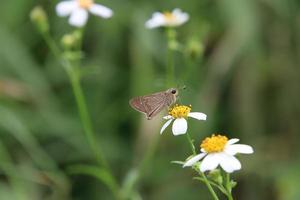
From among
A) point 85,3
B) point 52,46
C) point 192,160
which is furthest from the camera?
point 52,46

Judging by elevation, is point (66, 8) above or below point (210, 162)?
above

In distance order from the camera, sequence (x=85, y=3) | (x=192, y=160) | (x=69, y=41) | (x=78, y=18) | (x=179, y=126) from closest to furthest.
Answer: (x=192, y=160), (x=179, y=126), (x=69, y=41), (x=78, y=18), (x=85, y=3)

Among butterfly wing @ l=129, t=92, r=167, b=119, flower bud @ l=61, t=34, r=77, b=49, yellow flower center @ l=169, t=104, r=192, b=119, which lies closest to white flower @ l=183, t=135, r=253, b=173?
yellow flower center @ l=169, t=104, r=192, b=119

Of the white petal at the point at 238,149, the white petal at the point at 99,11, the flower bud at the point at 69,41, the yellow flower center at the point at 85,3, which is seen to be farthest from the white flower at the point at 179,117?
the yellow flower center at the point at 85,3

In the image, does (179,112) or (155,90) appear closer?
(179,112)

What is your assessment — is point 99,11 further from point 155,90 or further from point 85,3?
point 155,90

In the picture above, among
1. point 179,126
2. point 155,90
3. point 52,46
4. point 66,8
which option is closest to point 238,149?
point 179,126

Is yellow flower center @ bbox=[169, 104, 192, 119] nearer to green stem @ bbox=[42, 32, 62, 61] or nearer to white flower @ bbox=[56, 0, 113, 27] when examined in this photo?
white flower @ bbox=[56, 0, 113, 27]

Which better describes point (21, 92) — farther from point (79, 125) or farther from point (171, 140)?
point (171, 140)
